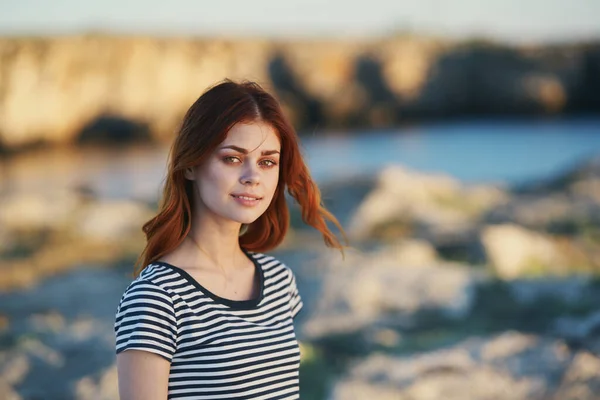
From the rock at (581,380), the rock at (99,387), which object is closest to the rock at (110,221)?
the rock at (99,387)

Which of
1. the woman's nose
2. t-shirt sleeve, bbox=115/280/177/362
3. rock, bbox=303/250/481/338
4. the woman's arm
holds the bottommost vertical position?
the woman's arm

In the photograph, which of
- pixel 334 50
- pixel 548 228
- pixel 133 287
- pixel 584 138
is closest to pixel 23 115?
pixel 334 50

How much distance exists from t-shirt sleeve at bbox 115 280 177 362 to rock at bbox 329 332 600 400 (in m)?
2.29

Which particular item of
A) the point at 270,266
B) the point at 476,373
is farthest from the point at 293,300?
the point at 476,373

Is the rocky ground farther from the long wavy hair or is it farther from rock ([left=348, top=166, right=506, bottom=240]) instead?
the long wavy hair

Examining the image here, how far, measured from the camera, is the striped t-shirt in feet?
5.03

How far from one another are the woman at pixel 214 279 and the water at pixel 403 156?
914cm

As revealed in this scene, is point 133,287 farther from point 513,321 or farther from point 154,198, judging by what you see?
point 154,198

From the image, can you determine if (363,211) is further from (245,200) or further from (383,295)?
(245,200)

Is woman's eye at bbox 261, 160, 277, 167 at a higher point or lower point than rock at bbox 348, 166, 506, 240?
lower

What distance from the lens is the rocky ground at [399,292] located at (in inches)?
151

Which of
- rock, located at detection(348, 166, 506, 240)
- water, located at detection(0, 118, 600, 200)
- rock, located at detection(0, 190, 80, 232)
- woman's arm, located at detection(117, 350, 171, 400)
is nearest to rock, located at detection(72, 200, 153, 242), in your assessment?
rock, located at detection(0, 190, 80, 232)

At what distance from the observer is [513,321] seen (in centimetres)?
493

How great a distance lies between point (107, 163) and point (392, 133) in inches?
289
